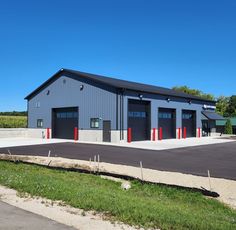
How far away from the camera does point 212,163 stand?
16578 mm

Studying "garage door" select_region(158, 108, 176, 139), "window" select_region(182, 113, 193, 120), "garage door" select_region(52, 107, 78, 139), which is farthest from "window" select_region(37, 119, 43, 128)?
"window" select_region(182, 113, 193, 120)

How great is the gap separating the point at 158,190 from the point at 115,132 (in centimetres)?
2010

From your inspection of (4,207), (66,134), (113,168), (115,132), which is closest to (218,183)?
(113,168)

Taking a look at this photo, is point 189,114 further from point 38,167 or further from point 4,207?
point 4,207

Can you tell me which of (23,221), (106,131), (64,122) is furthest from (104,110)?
(23,221)

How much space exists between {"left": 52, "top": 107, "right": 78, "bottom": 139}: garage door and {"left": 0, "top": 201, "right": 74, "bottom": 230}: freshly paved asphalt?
27762 millimetres

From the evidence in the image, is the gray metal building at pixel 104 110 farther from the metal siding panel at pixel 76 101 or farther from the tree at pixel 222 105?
the tree at pixel 222 105

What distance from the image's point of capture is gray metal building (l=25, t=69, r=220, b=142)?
31.2 m

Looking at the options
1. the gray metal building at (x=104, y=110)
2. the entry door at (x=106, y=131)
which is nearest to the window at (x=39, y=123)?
the gray metal building at (x=104, y=110)

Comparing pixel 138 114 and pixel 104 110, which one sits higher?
pixel 104 110

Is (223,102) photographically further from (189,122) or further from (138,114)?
(138,114)

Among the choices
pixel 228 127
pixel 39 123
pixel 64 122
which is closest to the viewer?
pixel 64 122

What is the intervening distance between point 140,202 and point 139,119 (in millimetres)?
25577

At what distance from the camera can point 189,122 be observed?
42594 millimetres
